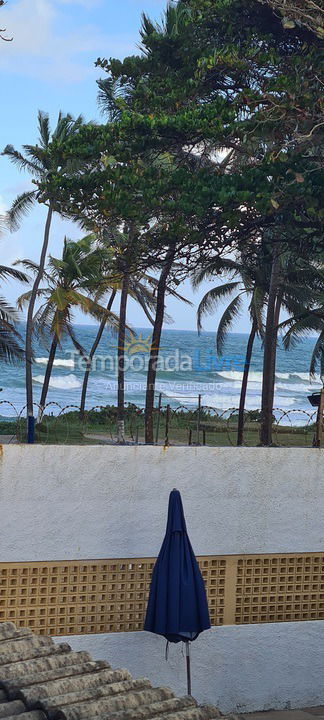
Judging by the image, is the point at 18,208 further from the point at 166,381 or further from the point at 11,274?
the point at 166,381

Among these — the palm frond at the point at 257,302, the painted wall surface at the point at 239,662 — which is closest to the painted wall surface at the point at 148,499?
the painted wall surface at the point at 239,662

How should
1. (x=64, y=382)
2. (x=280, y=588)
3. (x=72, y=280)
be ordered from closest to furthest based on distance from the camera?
(x=280, y=588) < (x=72, y=280) < (x=64, y=382)

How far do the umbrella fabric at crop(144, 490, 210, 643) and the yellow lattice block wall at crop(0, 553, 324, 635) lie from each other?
3.79 feet

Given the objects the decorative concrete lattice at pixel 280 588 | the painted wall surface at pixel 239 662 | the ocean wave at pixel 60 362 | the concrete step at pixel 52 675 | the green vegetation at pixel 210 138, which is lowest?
the painted wall surface at pixel 239 662

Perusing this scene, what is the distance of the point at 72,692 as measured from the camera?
6.03m

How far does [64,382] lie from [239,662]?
63.8 m

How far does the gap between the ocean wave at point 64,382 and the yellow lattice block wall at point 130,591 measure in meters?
61.6

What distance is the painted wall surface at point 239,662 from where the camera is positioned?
10453mm

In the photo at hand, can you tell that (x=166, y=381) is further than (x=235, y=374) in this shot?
No

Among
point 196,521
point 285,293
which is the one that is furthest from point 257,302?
point 196,521

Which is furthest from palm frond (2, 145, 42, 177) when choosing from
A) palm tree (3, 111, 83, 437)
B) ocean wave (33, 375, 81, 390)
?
ocean wave (33, 375, 81, 390)

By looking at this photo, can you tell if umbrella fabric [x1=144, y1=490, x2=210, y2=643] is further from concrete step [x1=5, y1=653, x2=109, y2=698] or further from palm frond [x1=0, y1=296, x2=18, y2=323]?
palm frond [x1=0, y1=296, x2=18, y2=323]

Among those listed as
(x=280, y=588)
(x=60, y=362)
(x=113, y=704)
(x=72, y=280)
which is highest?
(x=72, y=280)

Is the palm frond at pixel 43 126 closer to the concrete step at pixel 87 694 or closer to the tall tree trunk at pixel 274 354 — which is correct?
the tall tree trunk at pixel 274 354
